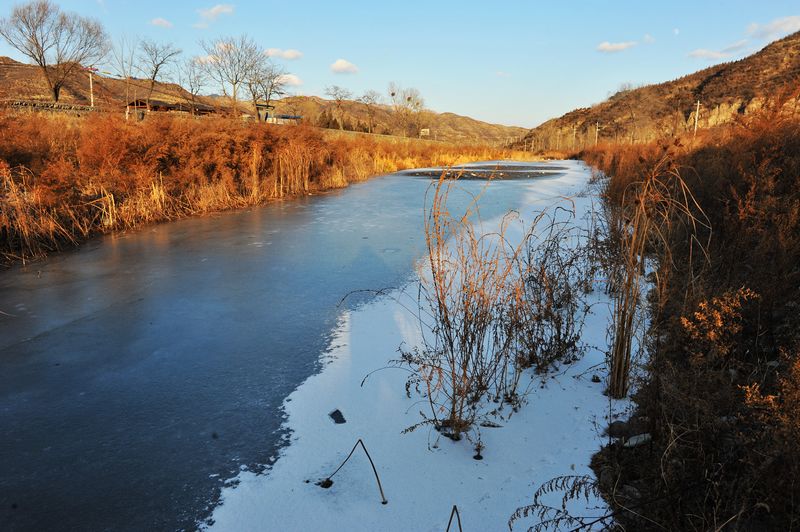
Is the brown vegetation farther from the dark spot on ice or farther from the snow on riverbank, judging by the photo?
the dark spot on ice

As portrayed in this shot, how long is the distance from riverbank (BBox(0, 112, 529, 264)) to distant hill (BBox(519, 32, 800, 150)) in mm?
31779

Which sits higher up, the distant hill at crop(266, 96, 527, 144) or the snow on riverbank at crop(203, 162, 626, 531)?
the distant hill at crop(266, 96, 527, 144)

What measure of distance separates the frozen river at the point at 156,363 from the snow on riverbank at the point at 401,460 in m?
0.18

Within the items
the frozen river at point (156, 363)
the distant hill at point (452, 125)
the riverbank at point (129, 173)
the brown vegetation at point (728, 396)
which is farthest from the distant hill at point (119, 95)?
the brown vegetation at point (728, 396)

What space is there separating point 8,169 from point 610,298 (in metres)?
8.90

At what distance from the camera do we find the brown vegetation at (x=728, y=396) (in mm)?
1817

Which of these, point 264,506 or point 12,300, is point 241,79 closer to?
point 12,300

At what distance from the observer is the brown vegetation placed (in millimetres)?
1817

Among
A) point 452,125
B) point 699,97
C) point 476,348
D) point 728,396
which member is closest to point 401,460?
point 476,348

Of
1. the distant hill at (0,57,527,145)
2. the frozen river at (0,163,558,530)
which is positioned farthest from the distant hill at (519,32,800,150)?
the frozen river at (0,163,558,530)

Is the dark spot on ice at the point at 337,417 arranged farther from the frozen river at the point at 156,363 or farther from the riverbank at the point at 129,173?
the riverbank at the point at 129,173

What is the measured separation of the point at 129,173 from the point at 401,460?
9706 millimetres

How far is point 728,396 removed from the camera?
7.74ft

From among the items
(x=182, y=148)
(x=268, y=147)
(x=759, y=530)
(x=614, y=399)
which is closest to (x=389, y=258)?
(x=614, y=399)
